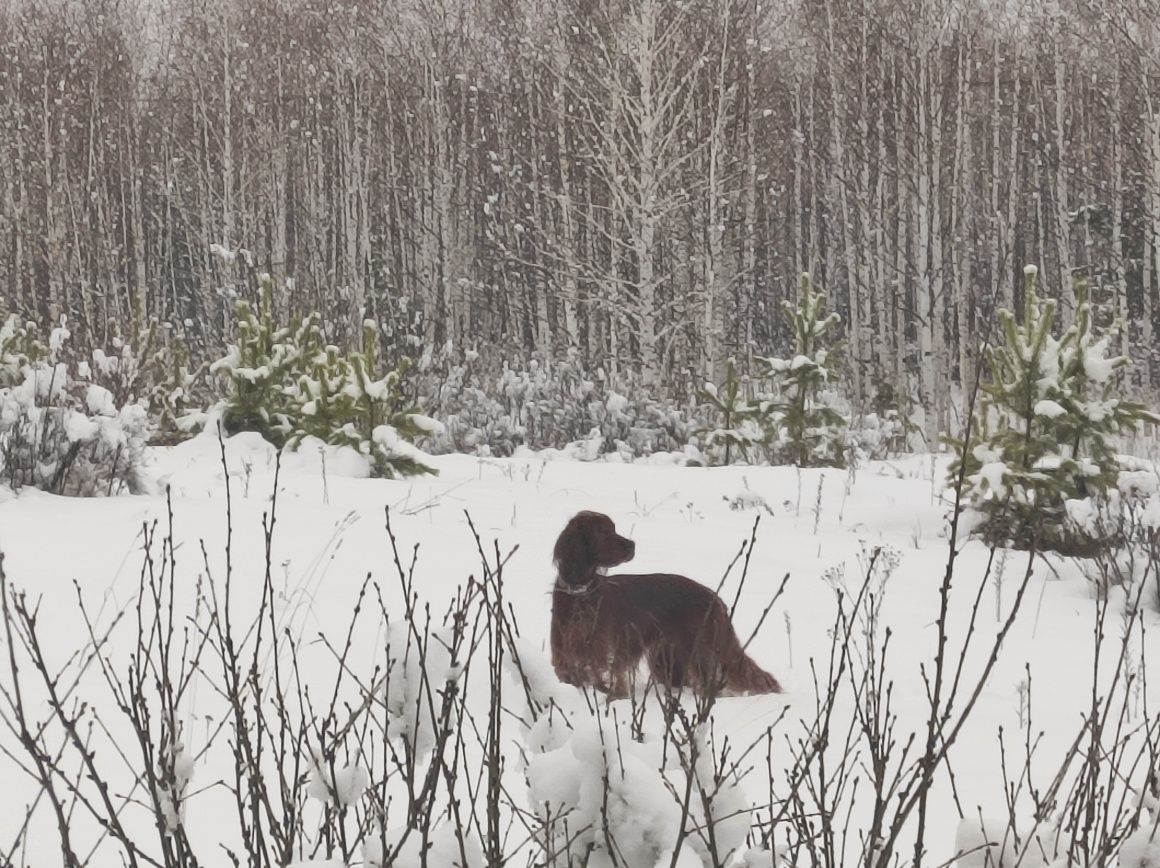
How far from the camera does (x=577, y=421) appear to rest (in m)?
12.3

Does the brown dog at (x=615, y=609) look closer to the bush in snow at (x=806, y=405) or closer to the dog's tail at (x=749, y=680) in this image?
the dog's tail at (x=749, y=680)

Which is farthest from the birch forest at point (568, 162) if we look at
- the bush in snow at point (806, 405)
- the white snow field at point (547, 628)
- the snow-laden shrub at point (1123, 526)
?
the snow-laden shrub at point (1123, 526)

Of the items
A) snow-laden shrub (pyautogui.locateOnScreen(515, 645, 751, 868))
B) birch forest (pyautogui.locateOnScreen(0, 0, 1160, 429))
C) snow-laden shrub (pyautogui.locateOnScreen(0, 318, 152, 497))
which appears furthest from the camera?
birch forest (pyautogui.locateOnScreen(0, 0, 1160, 429))

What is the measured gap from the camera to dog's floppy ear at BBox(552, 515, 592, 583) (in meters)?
3.27

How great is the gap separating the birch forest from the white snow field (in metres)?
8.05

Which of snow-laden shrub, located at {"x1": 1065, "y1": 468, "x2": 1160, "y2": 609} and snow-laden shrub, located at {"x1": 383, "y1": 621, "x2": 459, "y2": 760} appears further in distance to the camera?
snow-laden shrub, located at {"x1": 1065, "y1": 468, "x2": 1160, "y2": 609}

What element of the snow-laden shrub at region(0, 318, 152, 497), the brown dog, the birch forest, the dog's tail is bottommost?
the dog's tail

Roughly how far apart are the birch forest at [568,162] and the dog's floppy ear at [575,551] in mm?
11332

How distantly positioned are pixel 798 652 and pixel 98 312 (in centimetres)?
2023

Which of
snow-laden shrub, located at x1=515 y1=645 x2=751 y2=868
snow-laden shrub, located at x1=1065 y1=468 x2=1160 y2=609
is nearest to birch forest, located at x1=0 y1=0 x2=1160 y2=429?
snow-laden shrub, located at x1=1065 y1=468 x2=1160 y2=609

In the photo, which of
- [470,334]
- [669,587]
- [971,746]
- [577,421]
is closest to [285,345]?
[577,421]

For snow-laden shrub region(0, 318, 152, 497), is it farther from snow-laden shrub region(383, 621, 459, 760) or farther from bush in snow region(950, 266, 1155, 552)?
snow-laden shrub region(383, 621, 459, 760)

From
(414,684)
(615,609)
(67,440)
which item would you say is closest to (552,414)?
(67,440)

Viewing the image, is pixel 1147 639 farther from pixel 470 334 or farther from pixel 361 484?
pixel 470 334
